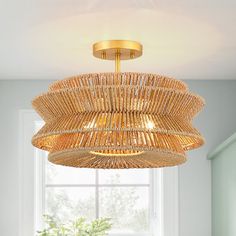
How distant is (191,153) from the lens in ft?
14.9

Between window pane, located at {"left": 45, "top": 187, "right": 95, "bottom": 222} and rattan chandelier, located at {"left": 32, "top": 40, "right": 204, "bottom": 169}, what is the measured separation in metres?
2.07

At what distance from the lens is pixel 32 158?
4.50m

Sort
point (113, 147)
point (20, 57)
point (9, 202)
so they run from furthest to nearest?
point (9, 202) < point (20, 57) < point (113, 147)

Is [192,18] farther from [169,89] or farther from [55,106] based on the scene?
[55,106]

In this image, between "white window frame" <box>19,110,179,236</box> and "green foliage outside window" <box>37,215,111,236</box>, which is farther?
"white window frame" <box>19,110,179,236</box>

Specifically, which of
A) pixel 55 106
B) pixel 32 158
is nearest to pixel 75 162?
pixel 55 106

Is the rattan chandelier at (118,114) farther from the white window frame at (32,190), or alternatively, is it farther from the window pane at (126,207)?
the window pane at (126,207)

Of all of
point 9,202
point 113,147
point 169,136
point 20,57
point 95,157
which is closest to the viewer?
point 113,147

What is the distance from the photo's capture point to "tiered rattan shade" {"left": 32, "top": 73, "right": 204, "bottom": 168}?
2.44 m

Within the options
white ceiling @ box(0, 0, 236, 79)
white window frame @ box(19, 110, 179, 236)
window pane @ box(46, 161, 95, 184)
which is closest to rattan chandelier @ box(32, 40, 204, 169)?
white ceiling @ box(0, 0, 236, 79)

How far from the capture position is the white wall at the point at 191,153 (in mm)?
4430

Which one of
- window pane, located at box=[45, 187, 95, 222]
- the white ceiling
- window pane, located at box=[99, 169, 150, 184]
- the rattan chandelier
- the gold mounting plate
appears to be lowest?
window pane, located at box=[45, 187, 95, 222]

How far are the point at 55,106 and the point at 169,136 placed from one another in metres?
0.49

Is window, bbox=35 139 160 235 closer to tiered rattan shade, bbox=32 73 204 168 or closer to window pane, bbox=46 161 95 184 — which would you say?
window pane, bbox=46 161 95 184
